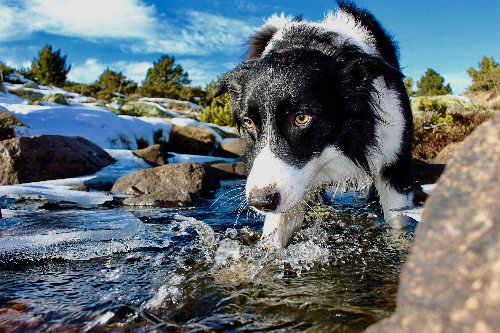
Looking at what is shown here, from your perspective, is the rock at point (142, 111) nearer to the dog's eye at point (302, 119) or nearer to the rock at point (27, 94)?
the rock at point (27, 94)

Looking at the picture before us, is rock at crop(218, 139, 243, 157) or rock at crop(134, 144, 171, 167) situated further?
rock at crop(218, 139, 243, 157)

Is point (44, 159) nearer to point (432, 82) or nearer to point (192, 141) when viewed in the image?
point (192, 141)

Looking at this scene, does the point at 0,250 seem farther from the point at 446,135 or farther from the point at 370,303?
the point at 446,135

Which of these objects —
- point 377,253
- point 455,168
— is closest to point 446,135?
point 377,253

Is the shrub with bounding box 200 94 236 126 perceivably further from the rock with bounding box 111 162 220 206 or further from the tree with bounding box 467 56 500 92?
the tree with bounding box 467 56 500 92

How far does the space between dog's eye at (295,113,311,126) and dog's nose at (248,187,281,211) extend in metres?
0.58

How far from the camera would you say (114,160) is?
A: 8.34m

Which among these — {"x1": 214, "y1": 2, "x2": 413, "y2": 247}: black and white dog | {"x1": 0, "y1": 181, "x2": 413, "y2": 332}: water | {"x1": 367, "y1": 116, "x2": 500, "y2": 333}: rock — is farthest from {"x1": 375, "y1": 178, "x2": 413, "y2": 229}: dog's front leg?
{"x1": 367, "y1": 116, "x2": 500, "y2": 333}: rock

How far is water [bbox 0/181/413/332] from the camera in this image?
1535 millimetres

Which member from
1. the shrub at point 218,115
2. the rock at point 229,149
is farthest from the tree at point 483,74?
the rock at point 229,149

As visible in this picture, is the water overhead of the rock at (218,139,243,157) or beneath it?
beneath

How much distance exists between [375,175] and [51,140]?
6583 mm

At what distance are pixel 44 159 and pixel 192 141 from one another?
674 centimetres

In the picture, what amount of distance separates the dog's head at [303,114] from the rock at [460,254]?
128cm
